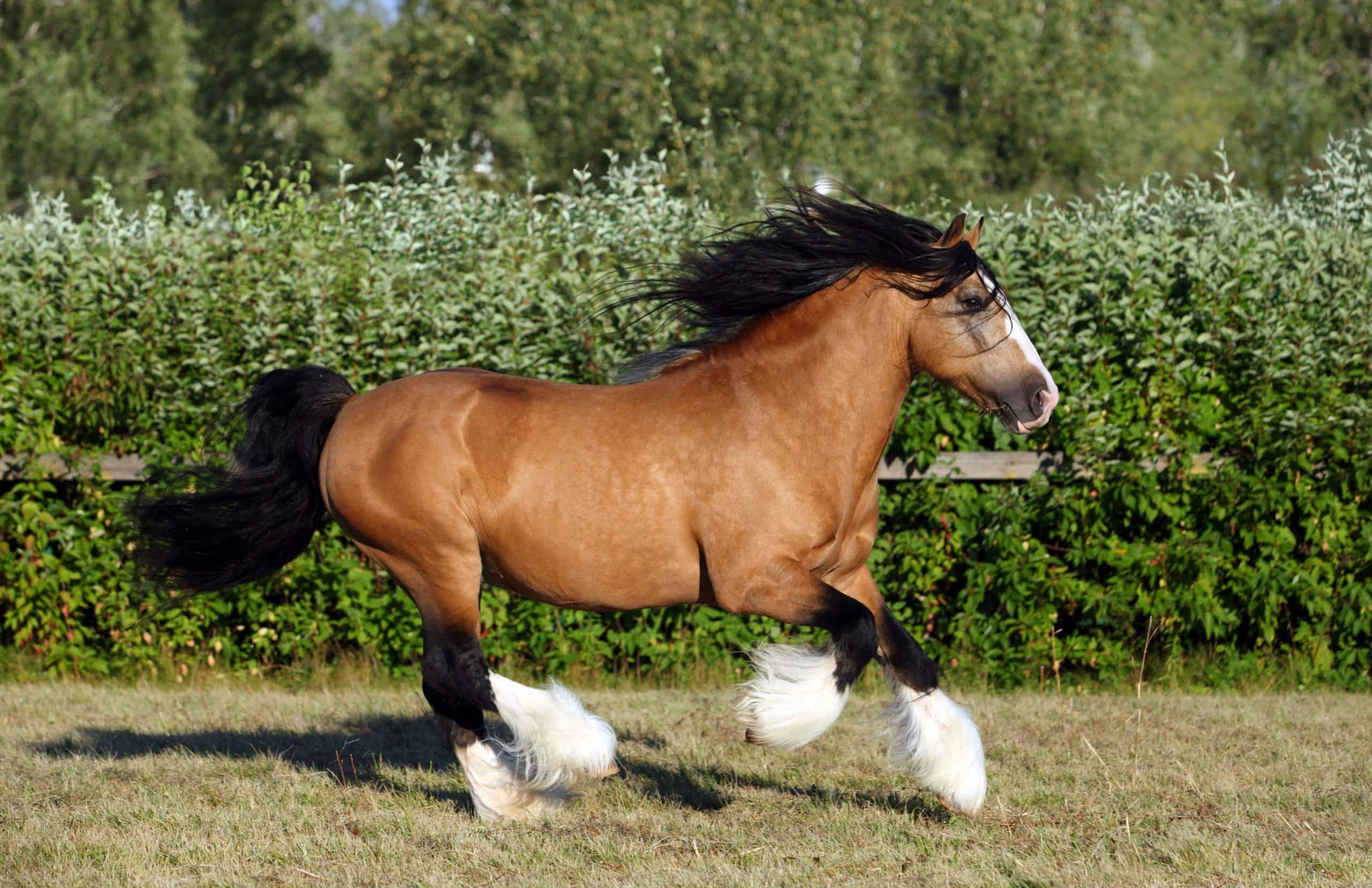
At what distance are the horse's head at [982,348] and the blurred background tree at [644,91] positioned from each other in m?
11.9

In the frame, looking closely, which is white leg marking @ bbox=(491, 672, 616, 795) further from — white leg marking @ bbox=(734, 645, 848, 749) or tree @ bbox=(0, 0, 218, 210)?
tree @ bbox=(0, 0, 218, 210)

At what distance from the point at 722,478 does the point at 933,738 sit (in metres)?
1.13

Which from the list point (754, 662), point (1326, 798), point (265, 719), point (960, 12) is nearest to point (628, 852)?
point (754, 662)

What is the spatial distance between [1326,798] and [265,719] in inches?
196

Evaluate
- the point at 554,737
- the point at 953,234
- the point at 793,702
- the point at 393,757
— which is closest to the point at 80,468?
the point at 393,757

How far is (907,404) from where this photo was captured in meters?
7.28

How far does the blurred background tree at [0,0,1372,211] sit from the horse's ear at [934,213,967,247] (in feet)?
38.5

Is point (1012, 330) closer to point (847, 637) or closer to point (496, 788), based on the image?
point (847, 637)

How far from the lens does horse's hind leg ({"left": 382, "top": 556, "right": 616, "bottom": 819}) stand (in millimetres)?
4730

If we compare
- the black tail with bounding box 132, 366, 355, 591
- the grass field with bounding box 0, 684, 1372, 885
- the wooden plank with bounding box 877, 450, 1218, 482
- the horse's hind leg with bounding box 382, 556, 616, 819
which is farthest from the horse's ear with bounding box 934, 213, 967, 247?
the wooden plank with bounding box 877, 450, 1218, 482

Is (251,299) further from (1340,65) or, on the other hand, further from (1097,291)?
(1340,65)

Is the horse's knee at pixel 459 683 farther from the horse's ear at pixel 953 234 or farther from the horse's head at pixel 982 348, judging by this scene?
the horse's ear at pixel 953 234

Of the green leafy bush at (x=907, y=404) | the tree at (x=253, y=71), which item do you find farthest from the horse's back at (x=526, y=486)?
the tree at (x=253, y=71)

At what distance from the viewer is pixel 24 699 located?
23.7 ft
